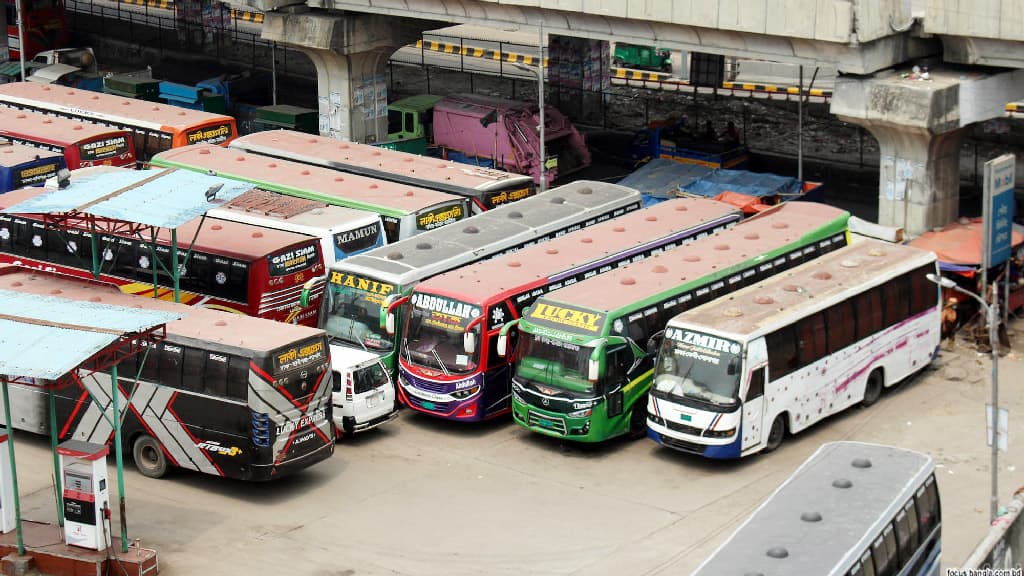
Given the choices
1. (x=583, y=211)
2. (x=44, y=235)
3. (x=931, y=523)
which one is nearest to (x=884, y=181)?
(x=583, y=211)

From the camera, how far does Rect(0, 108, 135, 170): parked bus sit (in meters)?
37.1

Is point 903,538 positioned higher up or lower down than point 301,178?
lower down

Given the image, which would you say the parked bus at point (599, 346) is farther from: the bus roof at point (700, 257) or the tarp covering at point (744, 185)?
the tarp covering at point (744, 185)

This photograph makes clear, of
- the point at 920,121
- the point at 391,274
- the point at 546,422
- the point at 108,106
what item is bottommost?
the point at 546,422

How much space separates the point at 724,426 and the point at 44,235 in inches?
576

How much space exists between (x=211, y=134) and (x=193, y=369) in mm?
17189

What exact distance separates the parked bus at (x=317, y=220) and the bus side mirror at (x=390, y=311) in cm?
312

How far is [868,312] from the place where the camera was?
1039 inches

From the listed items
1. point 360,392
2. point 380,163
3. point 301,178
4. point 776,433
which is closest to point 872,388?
point 776,433

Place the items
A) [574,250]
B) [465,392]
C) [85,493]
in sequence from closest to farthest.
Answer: [85,493], [465,392], [574,250]

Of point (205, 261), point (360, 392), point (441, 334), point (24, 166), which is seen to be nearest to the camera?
point (360, 392)

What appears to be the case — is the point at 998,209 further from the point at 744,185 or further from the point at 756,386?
the point at 744,185

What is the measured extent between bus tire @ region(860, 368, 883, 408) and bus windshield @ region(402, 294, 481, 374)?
23.0 feet

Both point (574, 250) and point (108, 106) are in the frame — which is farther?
point (108, 106)
